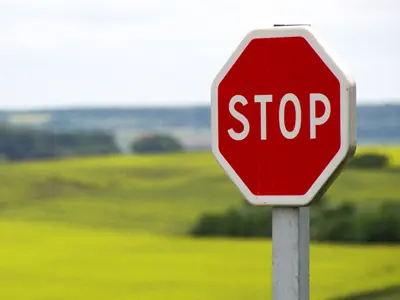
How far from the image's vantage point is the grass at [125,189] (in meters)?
5.66

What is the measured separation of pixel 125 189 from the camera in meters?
5.79

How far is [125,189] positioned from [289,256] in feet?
14.6

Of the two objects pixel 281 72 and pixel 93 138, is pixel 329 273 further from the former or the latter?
pixel 281 72

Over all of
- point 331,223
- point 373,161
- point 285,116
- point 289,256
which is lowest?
point 331,223

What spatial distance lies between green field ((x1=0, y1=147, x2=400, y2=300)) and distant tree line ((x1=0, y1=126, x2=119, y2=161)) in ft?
0.26

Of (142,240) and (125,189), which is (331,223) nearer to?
(142,240)

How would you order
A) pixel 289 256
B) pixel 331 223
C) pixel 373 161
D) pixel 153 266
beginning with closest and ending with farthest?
1. pixel 289 256
2. pixel 153 266
3. pixel 331 223
4. pixel 373 161

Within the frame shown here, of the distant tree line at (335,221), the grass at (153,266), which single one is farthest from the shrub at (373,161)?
the grass at (153,266)

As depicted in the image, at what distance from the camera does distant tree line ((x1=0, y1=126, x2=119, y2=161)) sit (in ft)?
18.0

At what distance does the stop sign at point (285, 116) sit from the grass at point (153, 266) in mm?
3256

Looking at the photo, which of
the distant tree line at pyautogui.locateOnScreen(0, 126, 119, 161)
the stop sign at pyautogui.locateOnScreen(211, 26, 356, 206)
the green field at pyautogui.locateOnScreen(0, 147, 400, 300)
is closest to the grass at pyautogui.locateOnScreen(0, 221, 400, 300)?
the green field at pyautogui.locateOnScreen(0, 147, 400, 300)

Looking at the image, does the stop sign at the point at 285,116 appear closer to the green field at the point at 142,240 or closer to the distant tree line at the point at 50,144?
the green field at the point at 142,240

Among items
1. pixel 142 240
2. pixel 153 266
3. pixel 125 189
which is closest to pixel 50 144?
pixel 125 189

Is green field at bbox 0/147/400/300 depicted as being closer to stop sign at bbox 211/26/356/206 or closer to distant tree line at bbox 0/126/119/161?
distant tree line at bbox 0/126/119/161
